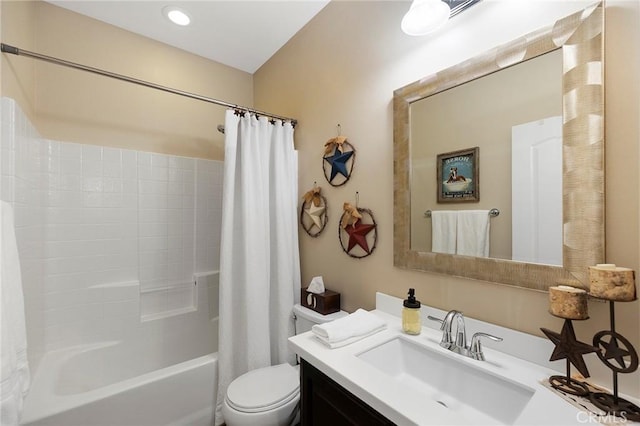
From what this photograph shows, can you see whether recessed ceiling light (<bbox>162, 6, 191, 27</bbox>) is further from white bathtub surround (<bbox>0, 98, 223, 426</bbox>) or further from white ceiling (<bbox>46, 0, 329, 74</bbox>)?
white bathtub surround (<bbox>0, 98, 223, 426</bbox>)

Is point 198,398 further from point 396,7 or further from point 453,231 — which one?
point 396,7

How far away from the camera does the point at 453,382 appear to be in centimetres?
98

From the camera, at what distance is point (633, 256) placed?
0.77 meters

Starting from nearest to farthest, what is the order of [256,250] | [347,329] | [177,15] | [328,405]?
[328,405]
[347,329]
[256,250]
[177,15]

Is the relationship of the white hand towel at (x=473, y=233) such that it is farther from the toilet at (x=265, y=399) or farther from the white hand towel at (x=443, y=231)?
the toilet at (x=265, y=399)

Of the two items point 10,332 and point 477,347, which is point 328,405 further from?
point 10,332

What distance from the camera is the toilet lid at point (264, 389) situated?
125 cm

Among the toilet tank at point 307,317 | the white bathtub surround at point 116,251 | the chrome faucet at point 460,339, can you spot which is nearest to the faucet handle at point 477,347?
the chrome faucet at point 460,339

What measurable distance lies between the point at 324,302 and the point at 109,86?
7.12ft

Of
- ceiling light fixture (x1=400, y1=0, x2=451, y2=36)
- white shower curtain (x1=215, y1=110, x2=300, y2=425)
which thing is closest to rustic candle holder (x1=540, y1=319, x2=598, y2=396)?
ceiling light fixture (x1=400, y1=0, x2=451, y2=36)

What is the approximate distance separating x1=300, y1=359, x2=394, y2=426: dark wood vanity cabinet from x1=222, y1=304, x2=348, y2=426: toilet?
0.80 ft

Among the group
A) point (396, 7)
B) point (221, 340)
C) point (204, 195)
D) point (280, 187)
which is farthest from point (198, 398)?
point (396, 7)

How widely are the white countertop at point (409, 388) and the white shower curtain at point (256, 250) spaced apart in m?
0.67

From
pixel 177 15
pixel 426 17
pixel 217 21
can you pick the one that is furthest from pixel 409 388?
pixel 177 15
